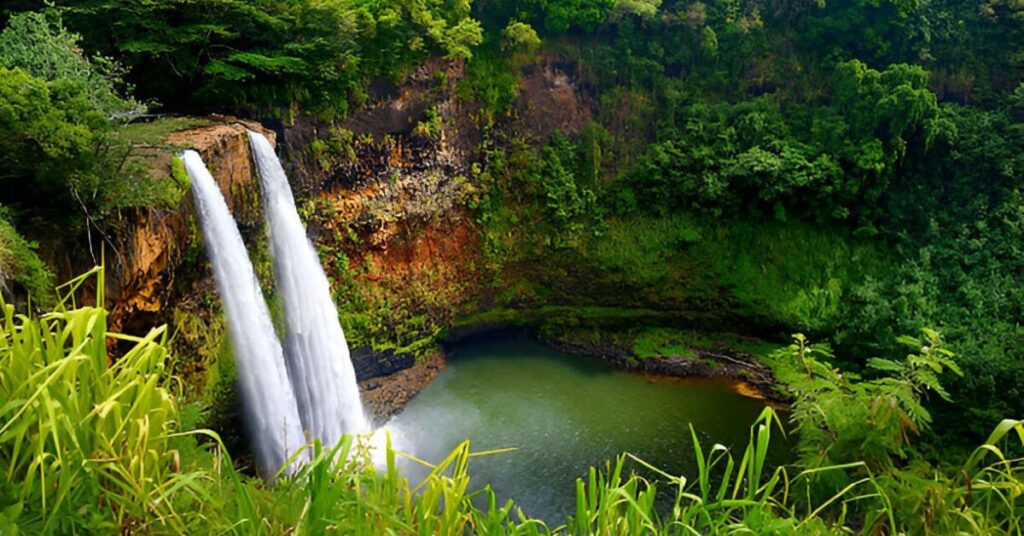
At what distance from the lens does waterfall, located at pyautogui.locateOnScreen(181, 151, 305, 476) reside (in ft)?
23.3

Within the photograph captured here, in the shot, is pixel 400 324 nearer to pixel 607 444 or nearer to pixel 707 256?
pixel 607 444

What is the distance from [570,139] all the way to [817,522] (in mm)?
14141

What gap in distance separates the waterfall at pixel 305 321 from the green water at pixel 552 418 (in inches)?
67.8

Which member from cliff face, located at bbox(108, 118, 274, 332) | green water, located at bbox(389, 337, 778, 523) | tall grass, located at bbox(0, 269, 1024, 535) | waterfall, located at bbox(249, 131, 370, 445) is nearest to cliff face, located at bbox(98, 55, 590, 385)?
cliff face, located at bbox(108, 118, 274, 332)

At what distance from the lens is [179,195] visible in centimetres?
654

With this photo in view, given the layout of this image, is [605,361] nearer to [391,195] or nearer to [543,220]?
[543,220]

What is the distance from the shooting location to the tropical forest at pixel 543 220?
6.26 meters

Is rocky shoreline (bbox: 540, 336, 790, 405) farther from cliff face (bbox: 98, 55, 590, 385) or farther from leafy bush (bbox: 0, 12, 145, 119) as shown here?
leafy bush (bbox: 0, 12, 145, 119)

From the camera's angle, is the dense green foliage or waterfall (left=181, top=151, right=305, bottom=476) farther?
the dense green foliage

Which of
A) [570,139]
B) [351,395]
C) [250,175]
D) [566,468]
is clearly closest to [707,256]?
[570,139]

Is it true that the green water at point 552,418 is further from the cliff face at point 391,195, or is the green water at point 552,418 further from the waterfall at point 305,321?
the waterfall at point 305,321

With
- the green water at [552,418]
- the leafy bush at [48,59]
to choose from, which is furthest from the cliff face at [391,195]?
the green water at [552,418]

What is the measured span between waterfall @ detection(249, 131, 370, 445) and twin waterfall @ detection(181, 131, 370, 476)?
0.02 metres

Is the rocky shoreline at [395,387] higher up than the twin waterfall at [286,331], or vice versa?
the twin waterfall at [286,331]
